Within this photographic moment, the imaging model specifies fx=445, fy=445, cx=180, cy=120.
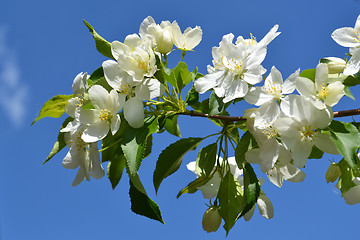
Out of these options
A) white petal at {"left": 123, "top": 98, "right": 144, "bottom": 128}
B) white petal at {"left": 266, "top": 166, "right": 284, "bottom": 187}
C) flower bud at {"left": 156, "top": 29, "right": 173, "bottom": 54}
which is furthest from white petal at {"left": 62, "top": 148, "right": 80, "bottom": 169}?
white petal at {"left": 266, "top": 166, "right": 284, "bottom": 187}

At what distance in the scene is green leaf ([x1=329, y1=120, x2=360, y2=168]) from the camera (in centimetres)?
122

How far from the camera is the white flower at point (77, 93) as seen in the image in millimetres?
1476

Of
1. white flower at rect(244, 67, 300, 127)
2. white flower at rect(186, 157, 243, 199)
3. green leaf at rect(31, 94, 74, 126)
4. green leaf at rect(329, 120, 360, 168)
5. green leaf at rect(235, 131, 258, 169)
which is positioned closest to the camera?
green leaf at rect(329, 120, 360, 168)

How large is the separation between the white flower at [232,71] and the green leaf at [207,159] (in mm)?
276

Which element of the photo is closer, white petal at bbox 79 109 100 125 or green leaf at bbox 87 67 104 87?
white petal at bbox 79 109 100 125

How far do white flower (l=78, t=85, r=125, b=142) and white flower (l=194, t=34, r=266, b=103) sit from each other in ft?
0.87

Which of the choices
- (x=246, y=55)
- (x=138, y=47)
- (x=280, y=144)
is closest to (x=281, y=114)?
(x=280, y=144)

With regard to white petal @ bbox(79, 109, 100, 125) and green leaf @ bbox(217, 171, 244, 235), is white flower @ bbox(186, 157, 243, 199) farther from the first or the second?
white petal @ bbox(79, 109, 100, 125)

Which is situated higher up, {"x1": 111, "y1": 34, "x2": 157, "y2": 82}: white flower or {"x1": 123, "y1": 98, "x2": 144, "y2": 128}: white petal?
{"x1": 111, "y1": 34, "x2": 157, "y2": 82}: white flower

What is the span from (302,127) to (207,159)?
447 millimetres

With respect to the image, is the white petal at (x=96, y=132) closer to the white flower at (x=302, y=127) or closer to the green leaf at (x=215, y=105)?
the green leaf at (x=215, y=105)

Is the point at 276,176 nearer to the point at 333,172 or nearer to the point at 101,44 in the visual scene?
the point at 333,172

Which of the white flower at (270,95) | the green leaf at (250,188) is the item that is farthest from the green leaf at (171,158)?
the white flower at (270,95)

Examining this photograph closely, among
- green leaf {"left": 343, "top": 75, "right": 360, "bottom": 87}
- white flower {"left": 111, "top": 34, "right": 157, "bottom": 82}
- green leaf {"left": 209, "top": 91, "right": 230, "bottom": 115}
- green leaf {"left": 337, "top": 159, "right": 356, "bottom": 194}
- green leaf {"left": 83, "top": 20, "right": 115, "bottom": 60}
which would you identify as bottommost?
green leaf {"left": 337, "top": 159, "right": 356, "bottom": 194}
